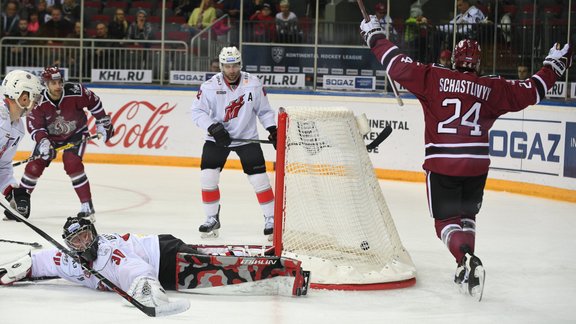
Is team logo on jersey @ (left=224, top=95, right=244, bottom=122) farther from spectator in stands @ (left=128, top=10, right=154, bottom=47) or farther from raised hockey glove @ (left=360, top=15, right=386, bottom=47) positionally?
spectator in stands @ (left=128, top=10, right=154, bottom=47)

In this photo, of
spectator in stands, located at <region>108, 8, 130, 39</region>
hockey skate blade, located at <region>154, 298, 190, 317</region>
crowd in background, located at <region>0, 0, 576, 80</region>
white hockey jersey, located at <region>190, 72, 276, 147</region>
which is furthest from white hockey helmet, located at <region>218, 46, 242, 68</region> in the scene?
spectator in stands, located at <region>108, 8, 130, 39</region>

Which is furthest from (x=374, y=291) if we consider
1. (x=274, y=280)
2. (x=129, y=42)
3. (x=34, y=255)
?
(x=129, y=42)

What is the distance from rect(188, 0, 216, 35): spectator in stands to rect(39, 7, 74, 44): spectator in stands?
4.63 ft

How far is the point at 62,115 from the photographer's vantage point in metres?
7.71

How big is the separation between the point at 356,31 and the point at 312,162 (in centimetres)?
508

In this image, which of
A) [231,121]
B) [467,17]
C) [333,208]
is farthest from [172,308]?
[467,17]

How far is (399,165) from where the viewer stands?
10562 mm

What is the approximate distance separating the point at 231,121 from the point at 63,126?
4.71 feet

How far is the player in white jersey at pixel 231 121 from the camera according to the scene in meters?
7.00

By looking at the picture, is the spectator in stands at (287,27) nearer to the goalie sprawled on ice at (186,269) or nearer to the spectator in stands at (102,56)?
the spectator in stands at (102,56)

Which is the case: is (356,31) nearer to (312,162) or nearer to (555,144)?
(555,144)

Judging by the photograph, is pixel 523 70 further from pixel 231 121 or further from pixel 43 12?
pixel 43 12

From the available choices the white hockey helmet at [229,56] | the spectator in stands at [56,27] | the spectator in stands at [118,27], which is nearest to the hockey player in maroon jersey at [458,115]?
the white hockey helmet at [229,56]

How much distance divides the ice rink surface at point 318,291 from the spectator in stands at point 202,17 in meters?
1.63
